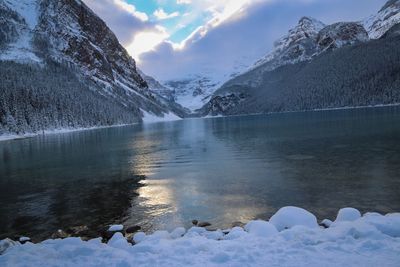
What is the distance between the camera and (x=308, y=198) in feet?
80.2

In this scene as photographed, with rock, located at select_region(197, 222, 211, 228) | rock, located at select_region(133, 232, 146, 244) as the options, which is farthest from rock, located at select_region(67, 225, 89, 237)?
rock, located at select_region(197, 222, 211, 228)

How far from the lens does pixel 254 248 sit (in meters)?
14.4

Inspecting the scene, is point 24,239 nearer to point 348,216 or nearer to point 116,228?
point 116,228

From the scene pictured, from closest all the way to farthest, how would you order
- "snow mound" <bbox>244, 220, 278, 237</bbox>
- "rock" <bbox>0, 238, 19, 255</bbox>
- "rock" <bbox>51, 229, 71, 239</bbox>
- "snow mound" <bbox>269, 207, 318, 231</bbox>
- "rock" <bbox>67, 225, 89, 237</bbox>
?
"snow mound" <bbox>244, 220, 278, 237</bbox>, "rock" <bbox>0, 238, 19, 255</bbox>, "snow mound" <bbox>269, 207, 318, 231</bbox>, "rock" <bbox>51, 229, 71, 239</bbox>, "rock" <bbox>67, 225, 89, 237</bbox>

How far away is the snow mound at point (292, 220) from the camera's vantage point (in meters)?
17.3

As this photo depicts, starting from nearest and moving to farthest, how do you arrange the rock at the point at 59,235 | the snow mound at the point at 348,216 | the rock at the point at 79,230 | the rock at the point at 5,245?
1. the rock at the point at 5,245
2. the snow mound at the point at 348,216
3. the rock at the point at 59,235
4. the rock at the point at 79,230

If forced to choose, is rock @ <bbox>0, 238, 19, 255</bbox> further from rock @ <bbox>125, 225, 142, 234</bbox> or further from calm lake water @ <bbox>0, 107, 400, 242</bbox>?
rock @ <bbox>125, 225, 142, 234</bbox>

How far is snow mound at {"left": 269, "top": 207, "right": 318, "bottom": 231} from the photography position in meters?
17.3

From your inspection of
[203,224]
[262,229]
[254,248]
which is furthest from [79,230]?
[254,248]

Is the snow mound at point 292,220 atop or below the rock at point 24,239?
atop

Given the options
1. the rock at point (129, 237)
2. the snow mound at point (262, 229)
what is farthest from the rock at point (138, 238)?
the snow mound at point (262, 229)

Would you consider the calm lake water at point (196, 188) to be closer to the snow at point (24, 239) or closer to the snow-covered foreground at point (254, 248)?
the snow at point (24, 239)

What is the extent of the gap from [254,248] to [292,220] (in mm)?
3809

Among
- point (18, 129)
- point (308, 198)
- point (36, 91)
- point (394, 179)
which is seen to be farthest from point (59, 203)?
point (36, 91)
